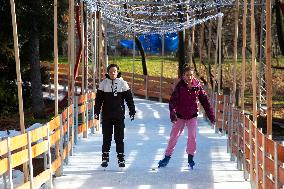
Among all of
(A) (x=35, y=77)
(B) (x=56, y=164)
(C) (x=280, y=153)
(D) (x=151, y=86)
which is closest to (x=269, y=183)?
(C) (x=280, y=153)

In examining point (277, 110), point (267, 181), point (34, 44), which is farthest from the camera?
point (277, 110)

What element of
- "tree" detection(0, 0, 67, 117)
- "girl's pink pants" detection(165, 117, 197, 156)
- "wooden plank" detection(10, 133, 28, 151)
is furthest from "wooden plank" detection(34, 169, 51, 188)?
"tree" detection(0, 0, 67, 117)

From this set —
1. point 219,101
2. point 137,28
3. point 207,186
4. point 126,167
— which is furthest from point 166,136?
point 137,28

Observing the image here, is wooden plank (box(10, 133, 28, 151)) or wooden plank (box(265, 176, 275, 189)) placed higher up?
wooden plank (box(10, 133, 28, 151))

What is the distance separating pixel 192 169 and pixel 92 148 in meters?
3.31

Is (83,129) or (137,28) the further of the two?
(137,28)

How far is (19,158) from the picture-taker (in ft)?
25.0

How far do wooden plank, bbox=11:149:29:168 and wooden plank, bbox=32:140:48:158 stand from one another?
419 mm

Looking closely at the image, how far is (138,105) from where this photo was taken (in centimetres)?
2784

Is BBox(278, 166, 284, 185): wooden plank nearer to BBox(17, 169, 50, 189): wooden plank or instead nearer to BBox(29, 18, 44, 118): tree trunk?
BBox(17, 169, 50, 189): wooden plank

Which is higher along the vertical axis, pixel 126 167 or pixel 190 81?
pixel 190 81

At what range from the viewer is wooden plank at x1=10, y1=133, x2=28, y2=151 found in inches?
287

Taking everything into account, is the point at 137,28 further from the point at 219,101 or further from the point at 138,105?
the point at 219,101

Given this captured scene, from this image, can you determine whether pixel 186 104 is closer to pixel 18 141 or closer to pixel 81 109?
pixel 18 141
